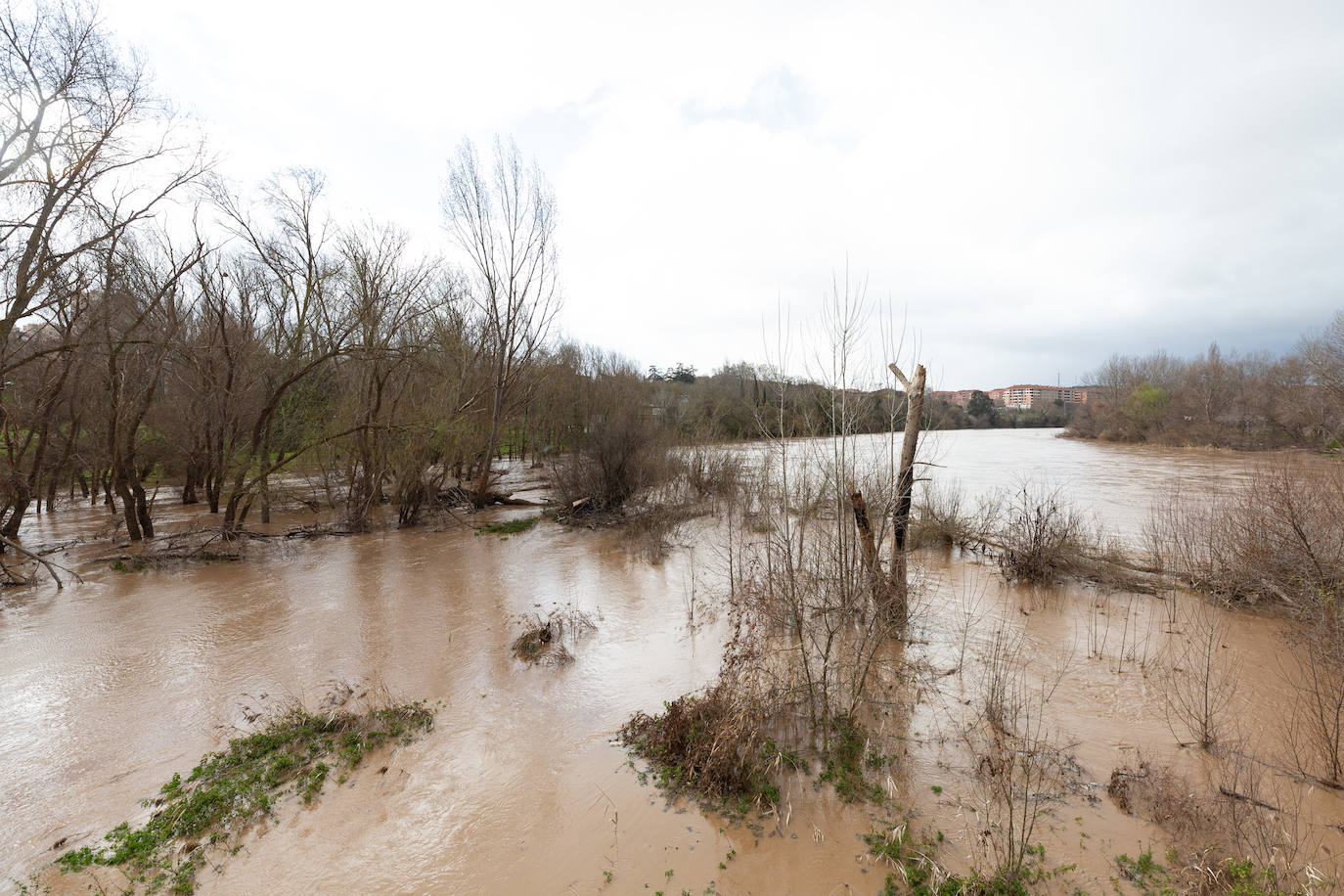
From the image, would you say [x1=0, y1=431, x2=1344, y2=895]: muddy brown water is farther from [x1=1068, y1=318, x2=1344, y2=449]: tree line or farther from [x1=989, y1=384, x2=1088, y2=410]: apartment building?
[x1=989, y1=384, x2=1088, y2=410]: apartment building

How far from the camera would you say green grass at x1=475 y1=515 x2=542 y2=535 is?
14877 mm

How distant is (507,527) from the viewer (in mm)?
15203

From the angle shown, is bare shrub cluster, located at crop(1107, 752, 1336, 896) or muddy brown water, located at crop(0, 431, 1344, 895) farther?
muddy brown water, located at crop(0, 431, 1344, 895)

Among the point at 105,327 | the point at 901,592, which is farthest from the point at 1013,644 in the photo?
the point at 105,327

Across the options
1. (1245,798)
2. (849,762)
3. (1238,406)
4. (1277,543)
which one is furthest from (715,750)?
(1238,406)

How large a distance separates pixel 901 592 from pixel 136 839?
732 cm

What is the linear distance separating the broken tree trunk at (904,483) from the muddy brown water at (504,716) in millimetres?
590

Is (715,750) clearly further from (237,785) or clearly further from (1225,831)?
(237,785)

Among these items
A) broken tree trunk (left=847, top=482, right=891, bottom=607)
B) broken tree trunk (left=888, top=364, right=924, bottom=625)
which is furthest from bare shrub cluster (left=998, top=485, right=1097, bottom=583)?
broken tree trunk (left=847, top=482, right=891, bottom=607)

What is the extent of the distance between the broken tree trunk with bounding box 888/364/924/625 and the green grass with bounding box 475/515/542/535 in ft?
33.9

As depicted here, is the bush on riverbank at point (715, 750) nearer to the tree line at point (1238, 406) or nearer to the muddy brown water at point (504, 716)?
the muddy brown water at point (504, 716)

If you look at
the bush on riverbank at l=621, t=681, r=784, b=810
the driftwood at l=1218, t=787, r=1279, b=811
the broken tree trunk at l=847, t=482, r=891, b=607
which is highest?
the broken tree trunk at l=847, t=482, r=891, b=607

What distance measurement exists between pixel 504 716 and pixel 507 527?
10.1 metres

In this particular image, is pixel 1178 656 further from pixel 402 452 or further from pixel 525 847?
pixel 402 452
